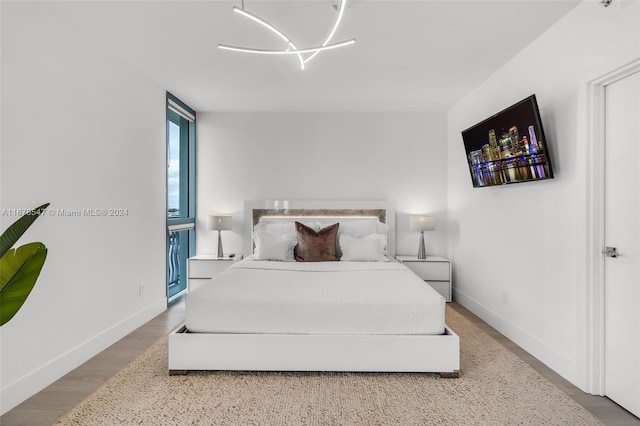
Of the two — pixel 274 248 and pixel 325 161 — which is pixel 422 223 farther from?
pixel 274 248

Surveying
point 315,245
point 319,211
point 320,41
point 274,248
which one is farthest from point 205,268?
point 320,41

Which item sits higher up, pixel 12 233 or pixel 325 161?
pixel 325 161

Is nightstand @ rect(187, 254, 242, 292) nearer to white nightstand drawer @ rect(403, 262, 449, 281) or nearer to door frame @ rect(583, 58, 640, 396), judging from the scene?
white nightstand drawer @ rect(403, 262, 449, 281)

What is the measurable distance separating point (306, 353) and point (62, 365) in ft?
5.57

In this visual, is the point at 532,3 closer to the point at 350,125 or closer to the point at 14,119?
the point at 350,125

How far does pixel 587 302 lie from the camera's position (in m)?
2.40

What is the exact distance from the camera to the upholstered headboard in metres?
4.98

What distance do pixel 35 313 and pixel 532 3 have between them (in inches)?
148

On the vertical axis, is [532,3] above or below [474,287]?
above

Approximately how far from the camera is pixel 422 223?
4688 millimetres

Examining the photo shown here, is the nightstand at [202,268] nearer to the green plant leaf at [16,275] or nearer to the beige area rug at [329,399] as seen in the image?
the beige area rug at [329,399]

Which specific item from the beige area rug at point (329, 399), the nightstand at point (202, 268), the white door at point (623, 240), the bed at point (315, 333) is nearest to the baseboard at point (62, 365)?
the beige area rug at point (329, 399)

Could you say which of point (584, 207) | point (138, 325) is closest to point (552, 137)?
point (584, 207)

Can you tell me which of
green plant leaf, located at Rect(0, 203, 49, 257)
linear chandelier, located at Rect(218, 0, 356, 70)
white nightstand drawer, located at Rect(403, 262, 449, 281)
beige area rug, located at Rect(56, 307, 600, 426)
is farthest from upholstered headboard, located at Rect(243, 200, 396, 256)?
green plant leaf, located at Rect(0, 203, 49, 257)
